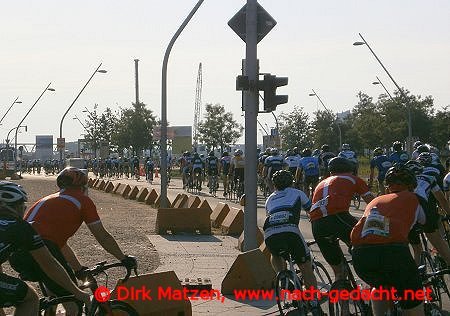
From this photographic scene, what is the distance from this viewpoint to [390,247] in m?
6.61

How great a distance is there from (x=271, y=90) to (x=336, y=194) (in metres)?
4.83

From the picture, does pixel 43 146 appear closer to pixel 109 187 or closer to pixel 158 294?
pixel 109 187

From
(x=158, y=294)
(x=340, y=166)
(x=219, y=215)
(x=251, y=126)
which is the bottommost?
(x=158, y=294)

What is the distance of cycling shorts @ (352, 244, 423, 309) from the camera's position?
6.53 metres

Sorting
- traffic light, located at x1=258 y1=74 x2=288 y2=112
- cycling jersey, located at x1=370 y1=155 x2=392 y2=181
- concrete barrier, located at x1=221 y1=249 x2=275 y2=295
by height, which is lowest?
concrete barrier, located at x1=221 y1=249 x2=275 y2=295

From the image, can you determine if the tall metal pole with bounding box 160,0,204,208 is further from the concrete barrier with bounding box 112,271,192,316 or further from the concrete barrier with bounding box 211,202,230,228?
the concrete barrier with bounding box 112,271,192,316

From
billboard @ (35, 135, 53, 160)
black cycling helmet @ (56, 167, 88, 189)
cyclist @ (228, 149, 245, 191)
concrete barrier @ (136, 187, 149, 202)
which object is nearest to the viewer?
black cycling helmet @ (56, 167, 88, 189)

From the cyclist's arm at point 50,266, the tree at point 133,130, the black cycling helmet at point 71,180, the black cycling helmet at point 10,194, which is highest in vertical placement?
the tree at point 133,130

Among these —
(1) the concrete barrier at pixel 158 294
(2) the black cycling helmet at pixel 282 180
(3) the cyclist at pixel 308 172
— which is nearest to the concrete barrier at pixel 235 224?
(3) the cyclist at pixel 308 172

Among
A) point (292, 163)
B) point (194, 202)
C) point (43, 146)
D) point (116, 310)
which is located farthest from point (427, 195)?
point (43, 146)

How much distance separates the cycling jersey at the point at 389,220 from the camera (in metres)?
6.64

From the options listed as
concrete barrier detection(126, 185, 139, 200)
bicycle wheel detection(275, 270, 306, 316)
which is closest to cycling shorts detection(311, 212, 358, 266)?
bicycle wheel detection(275, 270, 306, 316)

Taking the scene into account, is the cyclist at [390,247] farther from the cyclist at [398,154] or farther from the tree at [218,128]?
the tree at [218,128]

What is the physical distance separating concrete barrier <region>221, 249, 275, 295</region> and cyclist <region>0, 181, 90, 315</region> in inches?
212
